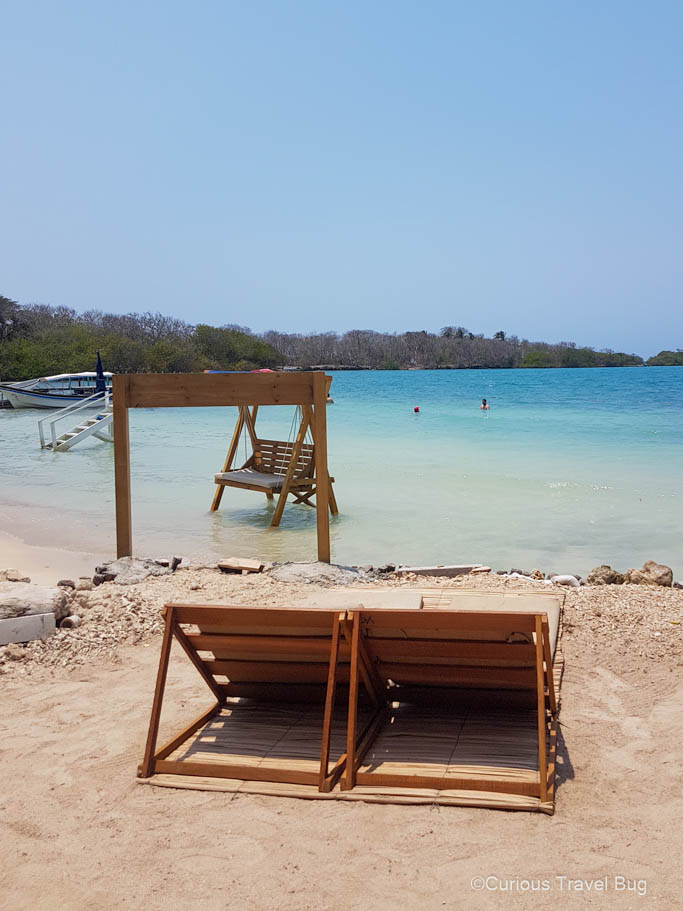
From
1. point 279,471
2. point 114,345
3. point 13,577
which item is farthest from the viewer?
point 114,345

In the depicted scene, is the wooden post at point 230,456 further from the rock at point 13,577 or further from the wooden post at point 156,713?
the wooden post at point 156,713

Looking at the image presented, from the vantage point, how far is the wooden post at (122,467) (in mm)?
7000

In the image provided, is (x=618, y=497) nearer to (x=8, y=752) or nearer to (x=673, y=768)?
(x=673, y=768)

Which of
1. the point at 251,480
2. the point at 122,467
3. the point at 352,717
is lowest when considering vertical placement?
the point at 251,480

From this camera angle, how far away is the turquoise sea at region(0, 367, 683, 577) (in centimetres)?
920

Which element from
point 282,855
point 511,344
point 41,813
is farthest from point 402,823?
point 511,344

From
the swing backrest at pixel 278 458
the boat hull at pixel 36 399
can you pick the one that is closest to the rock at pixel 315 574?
the swing backrest at pixel 278 458

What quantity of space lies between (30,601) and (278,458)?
618 centimetres

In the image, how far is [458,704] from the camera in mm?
3867

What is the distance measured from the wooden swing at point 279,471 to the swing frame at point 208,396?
95.7 inches

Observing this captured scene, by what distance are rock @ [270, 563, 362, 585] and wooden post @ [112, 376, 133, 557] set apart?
1501 millimetres

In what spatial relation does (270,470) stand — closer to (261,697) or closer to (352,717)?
(261,697)

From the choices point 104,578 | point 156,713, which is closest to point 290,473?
point 104,578

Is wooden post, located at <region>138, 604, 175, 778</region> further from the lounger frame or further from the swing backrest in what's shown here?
the swing backrest
